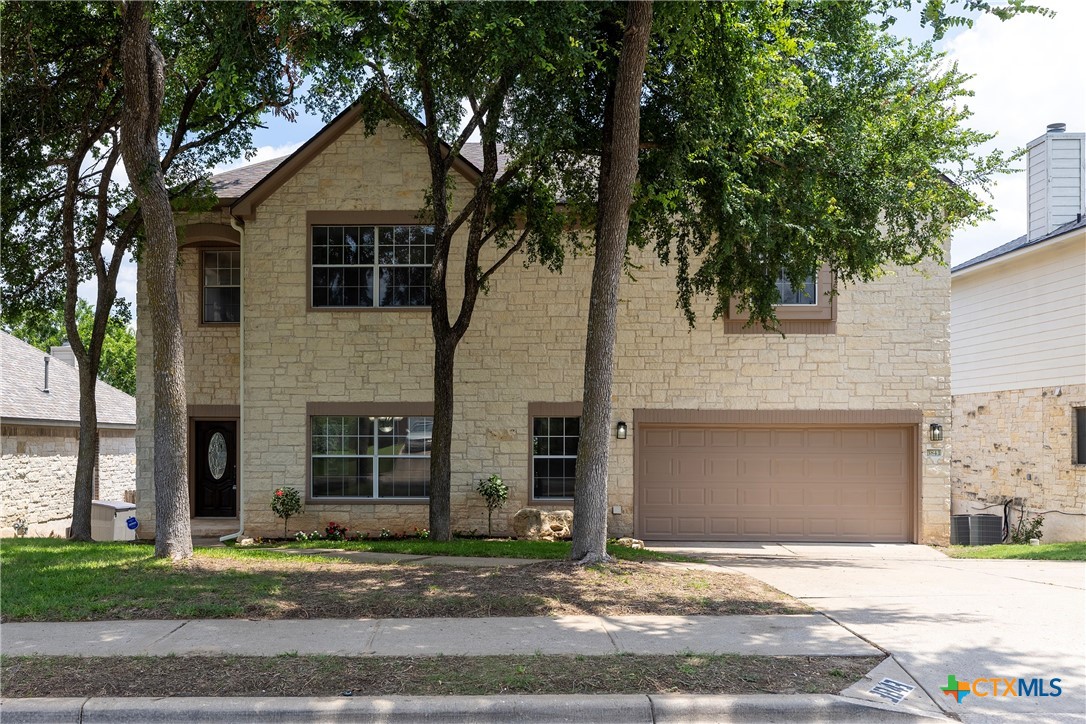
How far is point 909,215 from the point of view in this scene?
1274cm

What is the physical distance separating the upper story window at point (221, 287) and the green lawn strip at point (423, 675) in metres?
10.9

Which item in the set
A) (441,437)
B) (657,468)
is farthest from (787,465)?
(441,437)

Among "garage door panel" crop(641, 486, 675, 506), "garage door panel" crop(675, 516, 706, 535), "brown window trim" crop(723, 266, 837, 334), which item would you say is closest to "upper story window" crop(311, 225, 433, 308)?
"garage door panel" crop(641, 486, 675, 506)

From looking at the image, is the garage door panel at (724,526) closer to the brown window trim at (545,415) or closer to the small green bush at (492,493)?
the brown window trim at (545,415)

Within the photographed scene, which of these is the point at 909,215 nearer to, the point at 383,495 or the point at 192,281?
the point at 383,495

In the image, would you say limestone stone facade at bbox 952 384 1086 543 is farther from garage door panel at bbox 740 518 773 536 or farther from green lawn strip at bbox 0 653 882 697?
green lawn strip at bbox 0 653 882 697

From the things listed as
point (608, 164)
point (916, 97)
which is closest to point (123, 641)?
point (608, 164)

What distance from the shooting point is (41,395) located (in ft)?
77.9

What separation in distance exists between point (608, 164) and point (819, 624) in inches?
253

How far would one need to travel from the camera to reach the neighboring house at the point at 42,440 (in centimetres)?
2144

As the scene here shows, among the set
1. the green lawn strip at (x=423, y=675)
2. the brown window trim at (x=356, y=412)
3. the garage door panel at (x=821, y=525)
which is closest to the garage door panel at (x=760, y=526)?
the garage door panel at (x=821, y=525)

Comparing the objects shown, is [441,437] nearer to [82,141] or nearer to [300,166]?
[300,166]

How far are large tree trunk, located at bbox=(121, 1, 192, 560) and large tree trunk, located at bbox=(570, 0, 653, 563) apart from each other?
→ 5186 millimetres

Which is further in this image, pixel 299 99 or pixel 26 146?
pixel 26 146
